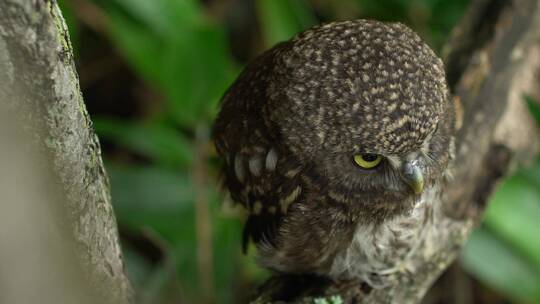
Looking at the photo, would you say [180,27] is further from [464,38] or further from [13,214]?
[13,214]

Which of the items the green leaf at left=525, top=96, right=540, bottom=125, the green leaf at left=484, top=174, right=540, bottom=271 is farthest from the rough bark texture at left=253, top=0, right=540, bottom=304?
the green leaf at left=484, top=174, right=540, bottom=271

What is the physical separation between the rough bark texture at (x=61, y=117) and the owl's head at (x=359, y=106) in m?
0.61

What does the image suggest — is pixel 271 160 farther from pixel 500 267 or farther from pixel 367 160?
pixel 500 267

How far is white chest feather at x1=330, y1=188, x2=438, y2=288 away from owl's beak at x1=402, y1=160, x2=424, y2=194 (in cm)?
27

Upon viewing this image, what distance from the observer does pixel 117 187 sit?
132 inches

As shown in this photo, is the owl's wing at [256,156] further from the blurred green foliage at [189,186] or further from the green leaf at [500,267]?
the green leaf at [500,267]

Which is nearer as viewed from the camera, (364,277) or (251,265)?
(364,277)

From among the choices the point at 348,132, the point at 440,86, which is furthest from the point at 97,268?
the point at 440,86

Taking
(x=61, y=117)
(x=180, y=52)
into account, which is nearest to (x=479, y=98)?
(x=180, y=52)

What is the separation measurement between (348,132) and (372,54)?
0.23m

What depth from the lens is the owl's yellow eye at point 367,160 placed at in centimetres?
212

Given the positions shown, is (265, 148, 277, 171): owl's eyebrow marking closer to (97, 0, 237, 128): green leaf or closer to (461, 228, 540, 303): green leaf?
(97, 0, 237, 128): green leaf

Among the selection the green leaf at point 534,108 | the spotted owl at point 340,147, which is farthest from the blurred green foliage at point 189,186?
the spotted owl at point 340,147

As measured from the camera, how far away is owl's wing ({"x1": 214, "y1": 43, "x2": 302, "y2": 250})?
2238mm
